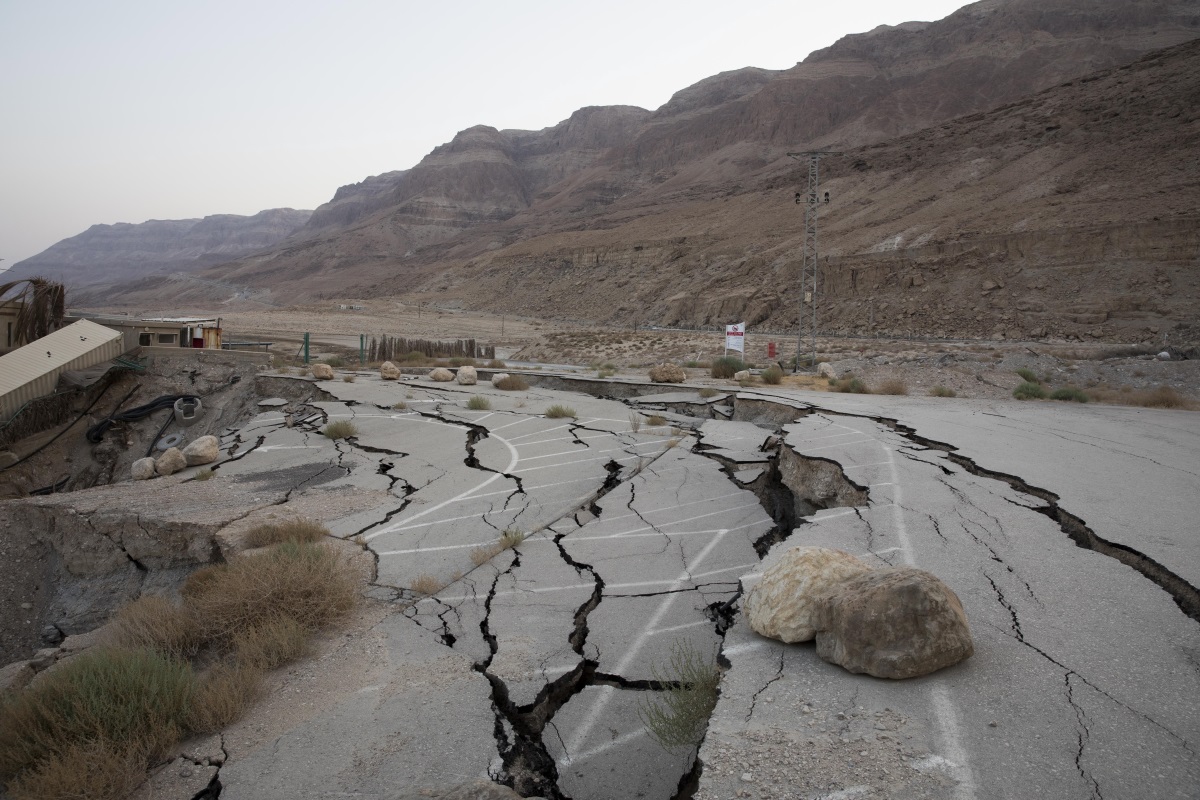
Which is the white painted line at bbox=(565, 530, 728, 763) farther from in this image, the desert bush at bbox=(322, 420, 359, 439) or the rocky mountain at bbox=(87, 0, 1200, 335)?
the rocky mountain at bbox=(87, 0, 1200, 335)

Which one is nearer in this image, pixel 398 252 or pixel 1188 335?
pixel 1188 335

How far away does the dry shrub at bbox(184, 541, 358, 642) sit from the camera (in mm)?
4848

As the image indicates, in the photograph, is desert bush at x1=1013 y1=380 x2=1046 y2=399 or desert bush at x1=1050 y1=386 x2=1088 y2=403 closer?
desert bush at x1=1050 y1=386 x2=1088 y2=403

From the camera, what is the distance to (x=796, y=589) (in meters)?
3.80

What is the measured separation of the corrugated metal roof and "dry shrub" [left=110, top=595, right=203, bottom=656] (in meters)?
14.4

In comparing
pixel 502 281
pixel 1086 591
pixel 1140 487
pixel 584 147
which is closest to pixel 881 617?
pixel 1086 591

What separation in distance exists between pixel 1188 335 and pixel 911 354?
35.9ft

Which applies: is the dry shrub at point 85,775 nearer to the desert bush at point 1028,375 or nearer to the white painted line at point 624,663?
the white painted line at point 624,663

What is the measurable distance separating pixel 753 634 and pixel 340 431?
984 cm

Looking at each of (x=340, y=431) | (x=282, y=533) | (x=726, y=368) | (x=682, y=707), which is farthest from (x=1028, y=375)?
(x=282, y=533)

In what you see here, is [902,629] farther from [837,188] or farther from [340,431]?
[837,188]

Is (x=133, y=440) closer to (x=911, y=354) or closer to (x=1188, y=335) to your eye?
(x=911, y=354)

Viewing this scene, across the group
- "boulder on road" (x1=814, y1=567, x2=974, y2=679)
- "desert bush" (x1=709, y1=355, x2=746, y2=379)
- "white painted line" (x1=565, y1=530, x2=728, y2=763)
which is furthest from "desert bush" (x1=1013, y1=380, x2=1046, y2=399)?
"boulder on road" (x1=814, y1=567, x2=974, y2=679)

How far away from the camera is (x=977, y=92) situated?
83438 mm
